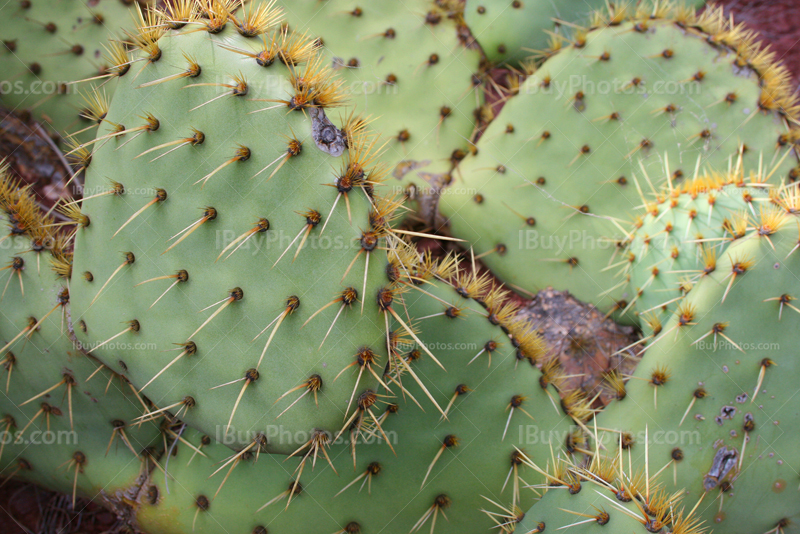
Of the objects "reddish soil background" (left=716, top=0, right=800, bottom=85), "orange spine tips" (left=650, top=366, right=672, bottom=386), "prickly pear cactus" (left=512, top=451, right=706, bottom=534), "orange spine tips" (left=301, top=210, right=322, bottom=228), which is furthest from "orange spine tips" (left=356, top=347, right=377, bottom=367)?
"reddish soil background" (left=716, top=0, right=800, bottom=85)

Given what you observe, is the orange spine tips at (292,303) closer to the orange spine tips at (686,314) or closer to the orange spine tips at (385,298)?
the orange spine tips at (385,298)

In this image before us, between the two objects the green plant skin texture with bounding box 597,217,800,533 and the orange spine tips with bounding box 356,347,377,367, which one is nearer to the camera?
the orange spine tips with bounding box 356,347,377,367

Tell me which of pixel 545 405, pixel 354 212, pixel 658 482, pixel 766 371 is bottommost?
pixel 658 482

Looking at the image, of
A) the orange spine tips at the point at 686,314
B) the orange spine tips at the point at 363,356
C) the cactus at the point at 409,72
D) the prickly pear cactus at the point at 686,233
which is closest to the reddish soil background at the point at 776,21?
the prickly pear cactus at the point at 686,233

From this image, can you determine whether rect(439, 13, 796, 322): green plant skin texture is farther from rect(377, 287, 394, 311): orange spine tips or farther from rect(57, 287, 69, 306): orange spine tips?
rect(57, 287, 69, 306): orange spine tips

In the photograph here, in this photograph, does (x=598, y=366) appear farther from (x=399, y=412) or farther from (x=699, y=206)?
(x=399, y=412)

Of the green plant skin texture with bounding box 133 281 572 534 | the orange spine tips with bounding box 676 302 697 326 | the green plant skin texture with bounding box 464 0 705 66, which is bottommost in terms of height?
the green plant skin texture with bounding box 133 281 572 534

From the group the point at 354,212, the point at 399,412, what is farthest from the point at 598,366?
Answer: the point at 354,212
